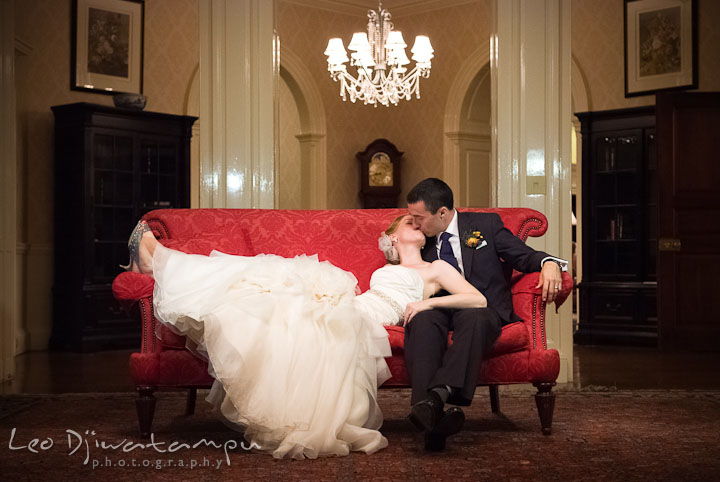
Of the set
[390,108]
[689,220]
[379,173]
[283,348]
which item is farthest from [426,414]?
[390,108]

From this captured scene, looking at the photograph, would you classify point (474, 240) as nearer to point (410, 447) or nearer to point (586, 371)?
point (410, 447)

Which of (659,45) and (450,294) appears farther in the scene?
(659,45)

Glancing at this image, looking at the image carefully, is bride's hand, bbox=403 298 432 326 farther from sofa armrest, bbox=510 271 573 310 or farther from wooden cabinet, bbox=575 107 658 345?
wooden cabinet, bbox=575 107 658 345

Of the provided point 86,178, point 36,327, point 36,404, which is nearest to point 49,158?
point 86,178

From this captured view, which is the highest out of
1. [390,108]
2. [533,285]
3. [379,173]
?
[390,108]

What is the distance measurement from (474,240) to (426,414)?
1.03 metres

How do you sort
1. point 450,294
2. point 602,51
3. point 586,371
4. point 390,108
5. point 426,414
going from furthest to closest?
point 390,108 → point 602,51 → point 586,371 → point 450,294 → point 426,414

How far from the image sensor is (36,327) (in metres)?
7.72

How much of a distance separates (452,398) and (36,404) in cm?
251

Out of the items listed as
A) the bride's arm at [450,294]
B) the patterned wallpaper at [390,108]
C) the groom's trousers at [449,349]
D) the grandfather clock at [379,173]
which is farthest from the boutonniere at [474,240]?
the grandfather clock at [379,173]

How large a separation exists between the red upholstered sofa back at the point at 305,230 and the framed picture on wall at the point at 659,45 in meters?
4.55

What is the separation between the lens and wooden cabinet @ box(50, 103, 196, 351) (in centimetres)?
759

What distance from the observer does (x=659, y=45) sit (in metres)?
8.13

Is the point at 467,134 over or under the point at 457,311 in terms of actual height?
over
